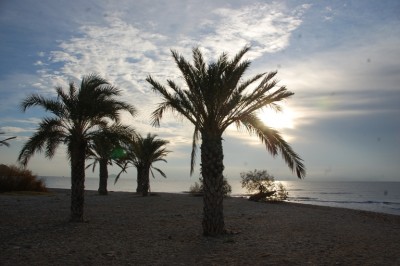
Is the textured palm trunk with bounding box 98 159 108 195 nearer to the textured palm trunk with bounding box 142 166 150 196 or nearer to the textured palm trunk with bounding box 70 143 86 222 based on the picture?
the textured palm trunk with bounding box 142 166 150 196

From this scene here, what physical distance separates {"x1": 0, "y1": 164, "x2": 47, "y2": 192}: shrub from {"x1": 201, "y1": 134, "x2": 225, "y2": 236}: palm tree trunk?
88.5ft

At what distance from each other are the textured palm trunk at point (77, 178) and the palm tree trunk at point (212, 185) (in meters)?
5.70

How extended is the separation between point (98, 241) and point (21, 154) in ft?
21.2

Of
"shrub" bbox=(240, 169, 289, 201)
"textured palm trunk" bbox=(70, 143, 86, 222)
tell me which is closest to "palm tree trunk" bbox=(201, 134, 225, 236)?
"textured palm trunk" bbox=(70, 143, 86, 222)

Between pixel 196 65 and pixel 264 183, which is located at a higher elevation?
pixel 196 65

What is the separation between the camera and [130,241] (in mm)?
10477

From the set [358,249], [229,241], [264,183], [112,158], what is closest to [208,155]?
[229,241]

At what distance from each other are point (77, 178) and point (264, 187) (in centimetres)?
2057

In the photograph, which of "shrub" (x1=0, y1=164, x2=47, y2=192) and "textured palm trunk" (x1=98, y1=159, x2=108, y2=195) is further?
"textured palm trunk" (x1=98, y1=159, x2=108, y2=195)

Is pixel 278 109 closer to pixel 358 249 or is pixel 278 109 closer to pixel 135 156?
pixel 358 249

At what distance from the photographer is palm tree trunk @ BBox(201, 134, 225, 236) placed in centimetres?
1159

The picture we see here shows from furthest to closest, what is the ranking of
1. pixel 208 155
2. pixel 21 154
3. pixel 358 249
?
1. pixel 21 154
2. pixel 208 155
3. pixel 358 249

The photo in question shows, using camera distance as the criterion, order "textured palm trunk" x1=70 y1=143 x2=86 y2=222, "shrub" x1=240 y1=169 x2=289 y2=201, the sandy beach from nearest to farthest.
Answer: the sandy beach, "textured palm trunk" x1=70 y1=143 x2=86 y2=222, "shrub" x1=240 y1=169 x2=289 y2=201

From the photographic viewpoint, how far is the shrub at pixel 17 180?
105 ft
